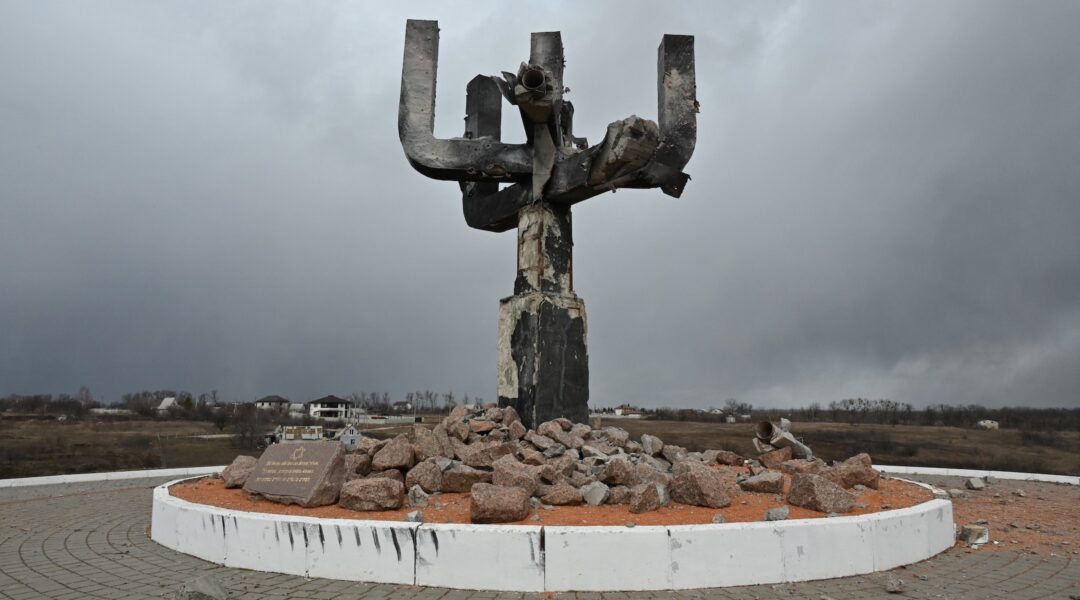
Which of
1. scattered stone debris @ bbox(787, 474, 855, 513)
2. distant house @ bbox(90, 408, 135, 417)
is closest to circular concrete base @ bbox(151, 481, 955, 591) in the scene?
scattered stone debris @ bbox(787, 474, 855, 513)

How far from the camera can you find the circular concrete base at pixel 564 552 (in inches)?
167

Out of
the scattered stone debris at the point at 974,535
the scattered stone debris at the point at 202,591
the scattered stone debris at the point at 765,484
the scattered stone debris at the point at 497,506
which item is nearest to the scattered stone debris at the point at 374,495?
the scattered stone debris at the point at 497,506

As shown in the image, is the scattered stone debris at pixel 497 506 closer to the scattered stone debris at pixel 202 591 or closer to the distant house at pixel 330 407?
the scattered stone debris at pixel 202 591

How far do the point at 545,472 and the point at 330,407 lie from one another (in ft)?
173

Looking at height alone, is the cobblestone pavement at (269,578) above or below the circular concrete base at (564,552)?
below

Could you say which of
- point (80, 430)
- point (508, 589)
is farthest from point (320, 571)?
point (80, 430)

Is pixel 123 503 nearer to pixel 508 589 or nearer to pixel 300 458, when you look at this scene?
pixel 300 458

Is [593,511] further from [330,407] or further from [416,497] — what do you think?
[330,407]

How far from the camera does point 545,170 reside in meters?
7.85

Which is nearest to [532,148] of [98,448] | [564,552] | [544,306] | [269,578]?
[544,306]

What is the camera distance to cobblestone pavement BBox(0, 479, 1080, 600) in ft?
13.8

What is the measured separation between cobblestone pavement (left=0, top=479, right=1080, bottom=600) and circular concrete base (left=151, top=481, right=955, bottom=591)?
90 millimetres

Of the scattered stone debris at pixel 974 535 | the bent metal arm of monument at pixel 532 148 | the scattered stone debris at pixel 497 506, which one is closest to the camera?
the scattered stone debris at pixel 497 506

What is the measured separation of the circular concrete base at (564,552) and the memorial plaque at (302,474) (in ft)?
2.42
